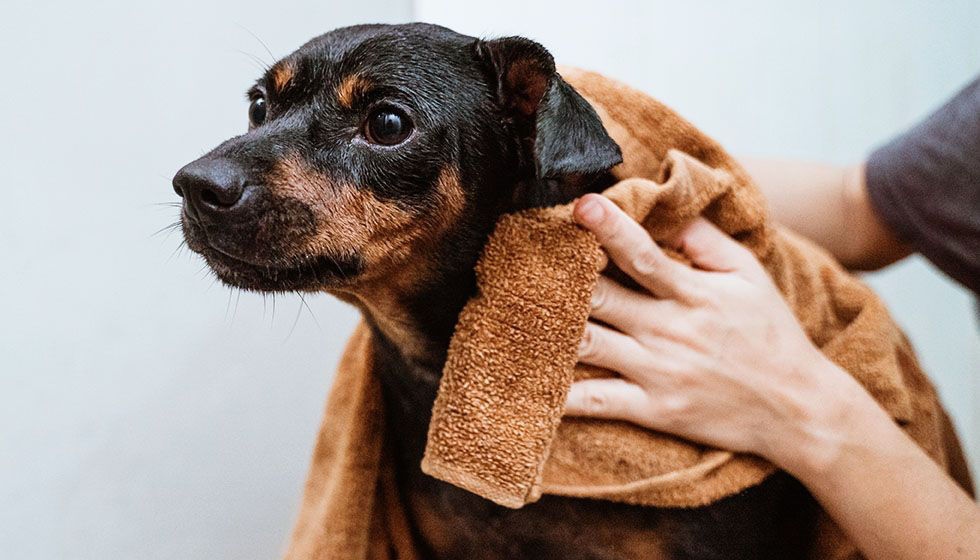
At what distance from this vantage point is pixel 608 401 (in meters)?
1.08

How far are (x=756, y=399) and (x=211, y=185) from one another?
2.67ft

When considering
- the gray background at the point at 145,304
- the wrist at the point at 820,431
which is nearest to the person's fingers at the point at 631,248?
the wrist at the point at 820,431

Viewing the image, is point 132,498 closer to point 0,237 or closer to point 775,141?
point 0,237

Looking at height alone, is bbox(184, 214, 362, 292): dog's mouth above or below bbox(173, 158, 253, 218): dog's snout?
below

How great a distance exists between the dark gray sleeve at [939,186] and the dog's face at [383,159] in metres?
0.84

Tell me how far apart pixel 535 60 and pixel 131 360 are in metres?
0.83

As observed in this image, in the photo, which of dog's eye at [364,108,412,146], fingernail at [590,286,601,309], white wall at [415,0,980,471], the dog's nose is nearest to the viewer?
the dog's nose

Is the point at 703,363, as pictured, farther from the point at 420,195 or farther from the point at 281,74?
the point at 281,74

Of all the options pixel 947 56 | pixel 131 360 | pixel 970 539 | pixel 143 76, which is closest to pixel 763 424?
pixel 970 539

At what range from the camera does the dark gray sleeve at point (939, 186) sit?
1474mm

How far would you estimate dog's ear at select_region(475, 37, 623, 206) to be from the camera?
3.10 ft

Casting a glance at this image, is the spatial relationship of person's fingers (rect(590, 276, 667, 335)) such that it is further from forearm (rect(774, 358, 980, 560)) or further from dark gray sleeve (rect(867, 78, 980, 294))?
dark gray sleeve (rect(867, 78, 980, 294))

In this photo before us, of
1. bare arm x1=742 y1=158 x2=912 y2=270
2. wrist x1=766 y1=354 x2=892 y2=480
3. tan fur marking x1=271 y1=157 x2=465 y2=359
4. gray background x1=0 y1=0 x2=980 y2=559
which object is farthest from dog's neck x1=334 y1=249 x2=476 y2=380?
bare arm x1=742 y1=158 x2=912 y2=270

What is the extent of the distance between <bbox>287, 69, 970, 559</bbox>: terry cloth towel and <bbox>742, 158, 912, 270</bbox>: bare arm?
1.32 feet
